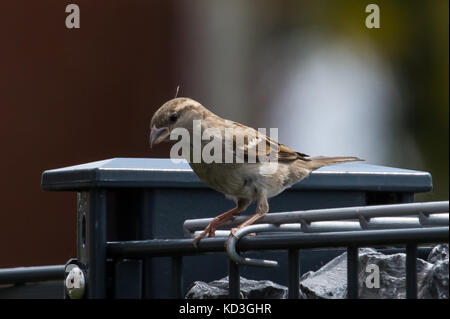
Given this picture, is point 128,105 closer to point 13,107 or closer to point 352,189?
point 13,107

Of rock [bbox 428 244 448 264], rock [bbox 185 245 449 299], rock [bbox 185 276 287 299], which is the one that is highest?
rock [bbox 428 244 448 264]

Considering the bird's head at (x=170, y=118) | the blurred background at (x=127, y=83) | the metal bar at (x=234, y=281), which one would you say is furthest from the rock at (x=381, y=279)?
the blurred background at (x=127, y=83)

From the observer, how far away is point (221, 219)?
256cm

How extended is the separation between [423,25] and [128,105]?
323cm

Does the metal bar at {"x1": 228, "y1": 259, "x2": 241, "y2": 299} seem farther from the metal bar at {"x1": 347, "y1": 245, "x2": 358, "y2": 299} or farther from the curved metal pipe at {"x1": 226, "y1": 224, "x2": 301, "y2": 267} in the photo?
the metal bar at {"x1": 347, "y1": 245, "x2": 358, "y2": 299}

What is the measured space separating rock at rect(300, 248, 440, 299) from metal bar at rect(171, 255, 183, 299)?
0.31 m

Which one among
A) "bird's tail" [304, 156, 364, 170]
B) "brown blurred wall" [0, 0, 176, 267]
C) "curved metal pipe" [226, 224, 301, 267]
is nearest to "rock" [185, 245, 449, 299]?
"curved metal pipe" [226, 224, 301, 267]

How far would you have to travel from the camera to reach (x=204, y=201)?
276 cm

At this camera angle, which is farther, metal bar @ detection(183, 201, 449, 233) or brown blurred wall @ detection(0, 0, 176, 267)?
brown blurred wall @ detection(0, 0, 176, 267)

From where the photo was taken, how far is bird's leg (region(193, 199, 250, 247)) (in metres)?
2.23

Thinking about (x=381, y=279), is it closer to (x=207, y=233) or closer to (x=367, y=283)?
(x=367, y=283)

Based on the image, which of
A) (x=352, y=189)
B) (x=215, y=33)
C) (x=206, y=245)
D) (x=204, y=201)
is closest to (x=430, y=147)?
(x=352, y=189)
